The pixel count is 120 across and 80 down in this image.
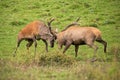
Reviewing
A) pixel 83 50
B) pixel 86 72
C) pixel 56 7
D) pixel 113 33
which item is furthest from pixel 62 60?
pixel 56 7

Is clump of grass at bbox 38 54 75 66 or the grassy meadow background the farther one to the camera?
clump of grass at bbox 38 54 75 66

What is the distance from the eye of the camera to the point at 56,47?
18031 millimetres

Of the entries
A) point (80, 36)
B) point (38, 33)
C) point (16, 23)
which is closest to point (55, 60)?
point (80, 36)

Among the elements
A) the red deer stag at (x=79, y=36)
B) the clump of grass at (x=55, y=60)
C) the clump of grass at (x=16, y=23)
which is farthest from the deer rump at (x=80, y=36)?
the clump of grass at (x=16, y=23)

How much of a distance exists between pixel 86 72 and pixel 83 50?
642 centimetres

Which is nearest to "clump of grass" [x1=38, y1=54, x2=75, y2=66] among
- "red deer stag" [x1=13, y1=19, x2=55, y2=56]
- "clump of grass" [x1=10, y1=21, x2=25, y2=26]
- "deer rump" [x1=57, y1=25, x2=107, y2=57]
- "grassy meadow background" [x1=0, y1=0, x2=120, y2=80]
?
"grassy meadow background" [x1=0, y1=0, x2=120, y2=80]

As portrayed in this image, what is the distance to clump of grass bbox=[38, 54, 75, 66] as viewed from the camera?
13.5m

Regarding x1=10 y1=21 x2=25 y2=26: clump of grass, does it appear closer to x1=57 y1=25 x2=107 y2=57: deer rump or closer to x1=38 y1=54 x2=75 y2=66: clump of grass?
x1=57 y1=25 x2=107 y2=57: deer rump

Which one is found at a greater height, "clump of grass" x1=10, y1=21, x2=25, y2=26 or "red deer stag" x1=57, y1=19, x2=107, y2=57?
"red deer stag" x1=57, y1=19, x2=107, y2=57

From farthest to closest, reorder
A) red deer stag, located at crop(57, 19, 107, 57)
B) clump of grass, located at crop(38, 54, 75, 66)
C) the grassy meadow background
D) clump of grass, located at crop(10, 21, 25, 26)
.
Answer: clump of grass, located at crop(10, 21, 25, 26) → red deer stag, located at crop(57, 19, 107, 57) → clump of grass, located at crop(38, 54, 75, 66) → the grassy meadow background

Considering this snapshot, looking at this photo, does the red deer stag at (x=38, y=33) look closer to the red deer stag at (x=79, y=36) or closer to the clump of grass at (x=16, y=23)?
the red deer stag at (x=79, y=36)

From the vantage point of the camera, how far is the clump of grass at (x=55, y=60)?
1346 centimetres

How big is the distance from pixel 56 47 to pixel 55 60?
4395 mm

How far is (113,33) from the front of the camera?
20.6 m
